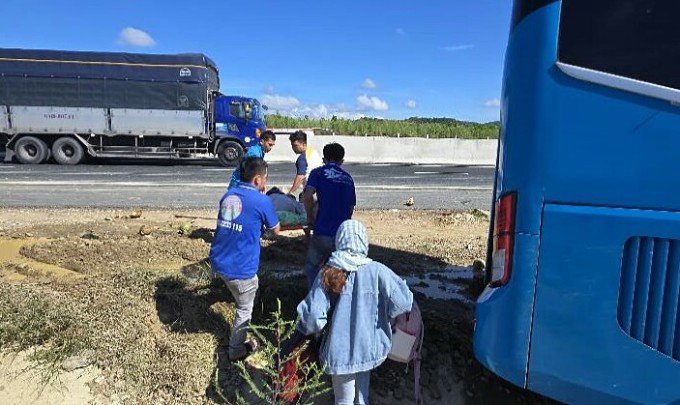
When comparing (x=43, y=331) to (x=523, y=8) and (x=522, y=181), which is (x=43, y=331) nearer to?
(x=522, y=181)

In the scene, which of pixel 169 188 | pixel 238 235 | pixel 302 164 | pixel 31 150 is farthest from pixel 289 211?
pixel 31 150

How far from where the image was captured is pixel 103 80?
19797 mm

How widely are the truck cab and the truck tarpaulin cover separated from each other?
0.87 metres

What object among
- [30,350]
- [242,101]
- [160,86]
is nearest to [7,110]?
[160,86]

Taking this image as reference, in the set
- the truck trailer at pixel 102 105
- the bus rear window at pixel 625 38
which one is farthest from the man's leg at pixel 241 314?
the truck trailer at pixel 102 105

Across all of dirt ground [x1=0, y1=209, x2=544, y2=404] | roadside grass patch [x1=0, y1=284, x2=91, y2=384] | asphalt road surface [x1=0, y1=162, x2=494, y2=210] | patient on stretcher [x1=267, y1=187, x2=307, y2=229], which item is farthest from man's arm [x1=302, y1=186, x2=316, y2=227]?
asphalt road surface [x1=0, y1=162, x2=494, y2=210]

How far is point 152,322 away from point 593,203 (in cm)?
330

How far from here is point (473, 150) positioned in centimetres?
2889

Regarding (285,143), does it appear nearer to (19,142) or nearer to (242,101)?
(242,101)

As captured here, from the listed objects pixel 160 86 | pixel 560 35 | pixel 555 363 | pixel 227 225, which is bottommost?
pixel 555 363

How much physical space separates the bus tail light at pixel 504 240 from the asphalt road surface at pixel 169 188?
8060mm

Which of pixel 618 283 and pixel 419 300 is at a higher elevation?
pixel 618 283

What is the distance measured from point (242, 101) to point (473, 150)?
1384cm

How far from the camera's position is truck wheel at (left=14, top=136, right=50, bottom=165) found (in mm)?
19641
